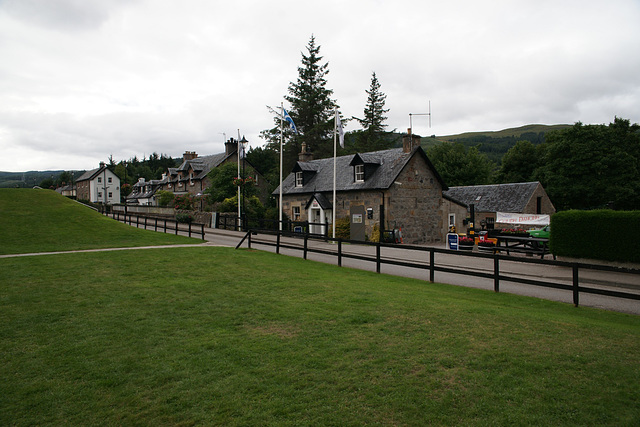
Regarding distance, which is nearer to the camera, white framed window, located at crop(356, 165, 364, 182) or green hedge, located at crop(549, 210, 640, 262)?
green hedge, located at crop(549, 210, 640, 262)

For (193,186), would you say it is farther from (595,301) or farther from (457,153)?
(595,301)

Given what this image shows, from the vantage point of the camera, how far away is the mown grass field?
Answer: 4.43m

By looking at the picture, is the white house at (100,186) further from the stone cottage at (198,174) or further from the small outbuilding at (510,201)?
the small outbuilding at (510,201)

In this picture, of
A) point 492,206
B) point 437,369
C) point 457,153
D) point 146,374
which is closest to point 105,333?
point 146,374

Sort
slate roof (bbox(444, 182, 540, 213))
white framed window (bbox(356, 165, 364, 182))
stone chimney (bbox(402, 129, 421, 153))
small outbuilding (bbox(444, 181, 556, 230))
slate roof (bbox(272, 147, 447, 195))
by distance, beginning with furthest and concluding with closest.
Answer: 1. slate roof (bbox(444, 182, 540, 213))
2. small outbuilding (bbox(444, 181, 556, 230))
3. white framed window (bbox(356, 165, 364, 182))
4. stone chimney (bbox(402, 129, 421, 153))
5. slate roof (bbox(272, 147, 447, 195))

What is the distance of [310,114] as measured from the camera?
2370 inches

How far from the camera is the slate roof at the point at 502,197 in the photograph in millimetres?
41031

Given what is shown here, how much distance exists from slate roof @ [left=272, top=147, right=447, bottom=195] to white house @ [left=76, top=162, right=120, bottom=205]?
67334 millimetres

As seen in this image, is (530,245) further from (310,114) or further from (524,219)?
(310,114)

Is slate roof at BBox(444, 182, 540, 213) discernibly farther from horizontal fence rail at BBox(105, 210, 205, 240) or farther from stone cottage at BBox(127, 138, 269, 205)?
stone cottage at BBox(127, 138, 269, 205)

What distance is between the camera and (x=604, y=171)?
5034cm

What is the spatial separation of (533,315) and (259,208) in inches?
1279

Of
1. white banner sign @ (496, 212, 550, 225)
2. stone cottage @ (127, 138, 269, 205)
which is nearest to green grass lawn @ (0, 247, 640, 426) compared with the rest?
white banner sign @ (496, 212, 550, 225)

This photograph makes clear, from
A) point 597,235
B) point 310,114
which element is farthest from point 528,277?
point 310,114
